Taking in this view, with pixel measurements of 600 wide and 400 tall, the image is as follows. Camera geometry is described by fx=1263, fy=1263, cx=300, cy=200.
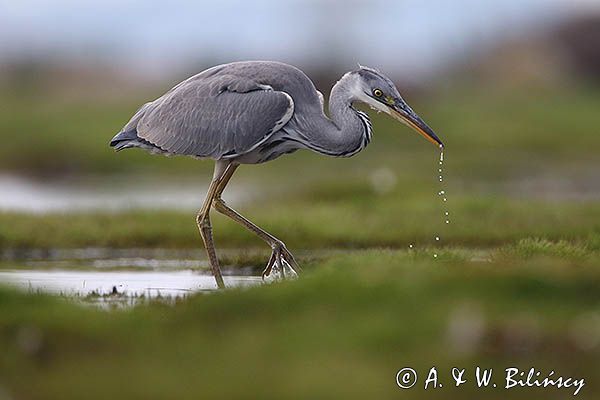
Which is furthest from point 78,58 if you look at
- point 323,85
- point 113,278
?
point 113,278

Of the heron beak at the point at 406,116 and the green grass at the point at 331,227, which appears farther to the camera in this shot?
the green grass at the point at 331,227

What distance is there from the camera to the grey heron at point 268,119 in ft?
34.0

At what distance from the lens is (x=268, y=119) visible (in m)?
10.3

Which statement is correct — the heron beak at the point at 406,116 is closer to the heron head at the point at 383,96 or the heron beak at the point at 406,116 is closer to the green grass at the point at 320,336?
the heron head at the point at 383,96

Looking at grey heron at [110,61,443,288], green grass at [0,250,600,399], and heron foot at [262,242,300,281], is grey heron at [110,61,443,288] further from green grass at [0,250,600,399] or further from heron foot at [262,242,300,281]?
green grass at [0,250,600,399]

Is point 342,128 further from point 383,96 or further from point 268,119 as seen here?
point 268,119

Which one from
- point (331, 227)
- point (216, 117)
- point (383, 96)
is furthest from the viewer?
point (331, 227)

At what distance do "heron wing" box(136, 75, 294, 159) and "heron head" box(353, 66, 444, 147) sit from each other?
0.62 metres

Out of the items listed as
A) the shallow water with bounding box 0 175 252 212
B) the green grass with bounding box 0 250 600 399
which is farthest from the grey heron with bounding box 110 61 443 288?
the shallow water with bounding box 0 175 252 212

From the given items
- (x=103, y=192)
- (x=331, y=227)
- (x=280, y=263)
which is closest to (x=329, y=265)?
(x=280, y=263)

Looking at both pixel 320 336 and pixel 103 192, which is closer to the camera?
pixel 320 336

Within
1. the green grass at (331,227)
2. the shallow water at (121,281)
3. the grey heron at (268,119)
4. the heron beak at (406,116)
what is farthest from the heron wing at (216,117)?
the green grass at (331,227)

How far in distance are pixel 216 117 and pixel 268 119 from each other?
0.54 meters

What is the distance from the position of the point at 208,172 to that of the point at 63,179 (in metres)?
3.36
